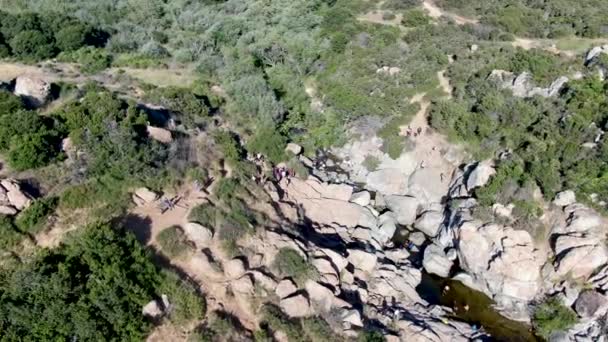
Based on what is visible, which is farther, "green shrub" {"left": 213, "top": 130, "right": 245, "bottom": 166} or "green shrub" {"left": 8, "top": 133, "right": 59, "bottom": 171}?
"green shrub" {"left": 213, "top": 130, "right": 245, "bottom": 166}

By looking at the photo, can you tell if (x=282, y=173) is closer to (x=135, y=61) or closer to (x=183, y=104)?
(x=183, y=104)

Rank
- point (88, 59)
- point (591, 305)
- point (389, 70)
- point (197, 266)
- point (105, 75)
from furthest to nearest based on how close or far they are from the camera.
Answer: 1. point (389, 70)
2. point (88, 59)
3. point (105, 75)
4. point (591, 305)
5. point (197, 266)

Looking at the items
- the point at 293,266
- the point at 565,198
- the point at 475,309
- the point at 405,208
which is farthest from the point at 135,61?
the point at 565,198

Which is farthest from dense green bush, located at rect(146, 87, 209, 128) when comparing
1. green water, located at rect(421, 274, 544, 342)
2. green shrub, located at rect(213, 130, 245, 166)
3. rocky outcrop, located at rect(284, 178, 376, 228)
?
green water, located at rect(421, 274, 544, 342)

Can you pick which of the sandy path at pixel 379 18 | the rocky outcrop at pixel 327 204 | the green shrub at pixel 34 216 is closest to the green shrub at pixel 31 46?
the green shrub at pixel 34 216

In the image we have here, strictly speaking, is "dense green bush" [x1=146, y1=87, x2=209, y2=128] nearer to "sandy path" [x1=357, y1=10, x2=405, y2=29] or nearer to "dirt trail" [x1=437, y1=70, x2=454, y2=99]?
"dirt trail" [x1=437, y1=70, x2=454, y2=99]
